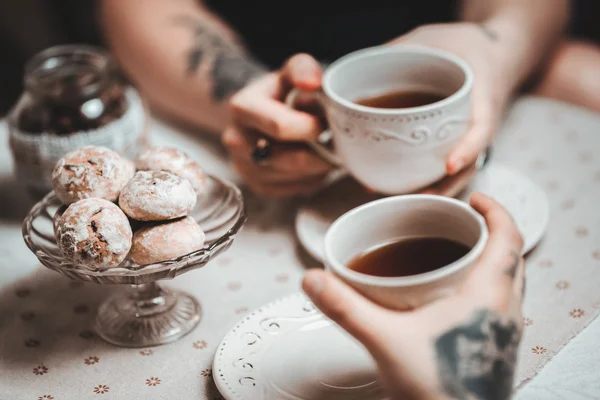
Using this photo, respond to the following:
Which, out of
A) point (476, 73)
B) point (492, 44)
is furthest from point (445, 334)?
point (492, 44)

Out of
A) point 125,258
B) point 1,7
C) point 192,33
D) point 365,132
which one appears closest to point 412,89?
point 365,132

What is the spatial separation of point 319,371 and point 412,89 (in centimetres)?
40

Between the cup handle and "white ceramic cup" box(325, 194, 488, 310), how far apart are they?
251 mm

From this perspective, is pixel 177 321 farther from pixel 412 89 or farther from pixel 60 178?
pixel 412 89

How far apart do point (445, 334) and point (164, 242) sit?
0.92 feet

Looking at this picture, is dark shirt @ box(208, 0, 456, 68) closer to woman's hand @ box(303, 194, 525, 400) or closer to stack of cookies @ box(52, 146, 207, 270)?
stack of cookies @ box(52, 146, 207, 270)

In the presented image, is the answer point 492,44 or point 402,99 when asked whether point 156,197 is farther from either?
point 492,44

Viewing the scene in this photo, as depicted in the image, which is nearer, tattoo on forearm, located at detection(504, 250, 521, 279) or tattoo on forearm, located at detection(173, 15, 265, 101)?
tattoo on forearm, located at detection(504, 250, 521, 279)

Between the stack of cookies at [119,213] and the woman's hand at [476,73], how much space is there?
0.32 metres

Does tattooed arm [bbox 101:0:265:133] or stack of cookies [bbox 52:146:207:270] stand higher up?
stack of cookies [bbox 52:146:207:270]

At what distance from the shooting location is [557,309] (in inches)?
28.2

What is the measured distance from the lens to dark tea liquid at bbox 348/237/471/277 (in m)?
0.59

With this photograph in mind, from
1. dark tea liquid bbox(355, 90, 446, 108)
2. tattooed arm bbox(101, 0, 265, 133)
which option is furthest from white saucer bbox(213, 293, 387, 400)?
tattooed arm bbox(101, 0, 265, 133)

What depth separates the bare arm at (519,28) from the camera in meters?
1.08
